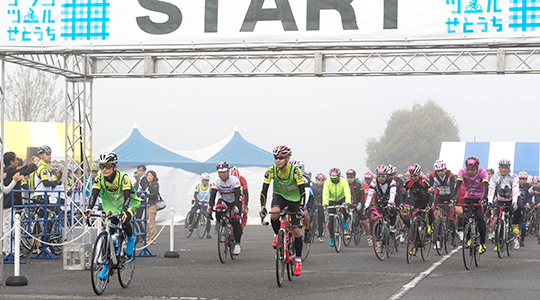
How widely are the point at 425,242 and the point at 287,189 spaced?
13.8 ft

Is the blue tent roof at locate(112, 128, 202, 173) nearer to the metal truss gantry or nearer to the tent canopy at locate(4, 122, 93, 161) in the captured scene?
the tent canopy at locate(4, 122, 93, 161)

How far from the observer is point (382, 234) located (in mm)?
14273

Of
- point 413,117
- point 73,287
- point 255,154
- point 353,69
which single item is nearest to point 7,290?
point 73,287

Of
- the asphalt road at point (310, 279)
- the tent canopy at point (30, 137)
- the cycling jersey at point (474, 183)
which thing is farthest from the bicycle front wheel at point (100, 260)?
the tent canopy at point (30, 137)

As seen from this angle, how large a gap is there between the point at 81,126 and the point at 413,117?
110795 millimetres

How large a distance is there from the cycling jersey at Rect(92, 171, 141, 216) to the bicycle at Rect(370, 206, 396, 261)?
5553 millimetres

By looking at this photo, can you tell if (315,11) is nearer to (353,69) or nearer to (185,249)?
(353,69)

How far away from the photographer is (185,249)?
56.3ft

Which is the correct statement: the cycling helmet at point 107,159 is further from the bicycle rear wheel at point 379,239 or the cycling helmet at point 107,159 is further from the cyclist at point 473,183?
the cyclist at point 473,183

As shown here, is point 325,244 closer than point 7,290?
No

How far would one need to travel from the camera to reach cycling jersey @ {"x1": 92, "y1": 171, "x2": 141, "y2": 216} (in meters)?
9.92

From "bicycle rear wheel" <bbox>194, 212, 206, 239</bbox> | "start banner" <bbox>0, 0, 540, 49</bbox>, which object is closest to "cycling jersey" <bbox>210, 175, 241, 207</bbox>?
"start banner" <bbox>0, 0, 540, 49</bbox>

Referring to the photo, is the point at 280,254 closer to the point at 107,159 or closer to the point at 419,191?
the point at 107,159

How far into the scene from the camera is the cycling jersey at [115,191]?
9922 millimetres
